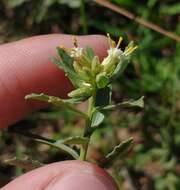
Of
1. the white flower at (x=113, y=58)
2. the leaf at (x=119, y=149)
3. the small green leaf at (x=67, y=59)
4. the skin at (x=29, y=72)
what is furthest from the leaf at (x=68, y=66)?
the skin at (x=29, y=72)

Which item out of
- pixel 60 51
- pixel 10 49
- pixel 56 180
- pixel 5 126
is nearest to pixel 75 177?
pixel 56 180

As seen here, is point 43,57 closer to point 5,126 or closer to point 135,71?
point 5,126

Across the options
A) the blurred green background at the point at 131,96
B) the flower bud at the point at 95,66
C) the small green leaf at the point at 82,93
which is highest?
the flower bud at the point at 95,66

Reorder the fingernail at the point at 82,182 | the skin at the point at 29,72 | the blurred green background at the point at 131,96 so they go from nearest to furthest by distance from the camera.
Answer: the fingernail at the point at 82,182 < the skin at the point at 29,72 < the blurred green background at the point at 131,96

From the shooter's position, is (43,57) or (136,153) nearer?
(43,57)

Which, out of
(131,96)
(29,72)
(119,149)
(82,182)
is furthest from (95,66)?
(131,96)

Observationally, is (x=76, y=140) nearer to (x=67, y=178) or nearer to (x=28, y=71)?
(x=67, y=178)

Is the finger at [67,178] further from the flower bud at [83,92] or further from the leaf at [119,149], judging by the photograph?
the flower bud at [83,92]
